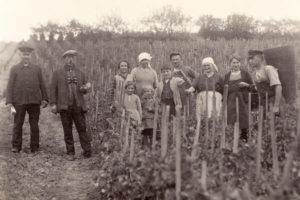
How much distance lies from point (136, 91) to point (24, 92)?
5.53 feet

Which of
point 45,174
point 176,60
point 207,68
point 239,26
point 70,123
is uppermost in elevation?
point 239,26

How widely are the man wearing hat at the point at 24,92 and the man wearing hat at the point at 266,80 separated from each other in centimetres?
325

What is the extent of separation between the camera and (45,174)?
5801 millimetres

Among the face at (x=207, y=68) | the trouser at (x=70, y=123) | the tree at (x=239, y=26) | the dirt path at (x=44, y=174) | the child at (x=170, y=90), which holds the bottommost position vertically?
the dirt path at (x=44, y=174)

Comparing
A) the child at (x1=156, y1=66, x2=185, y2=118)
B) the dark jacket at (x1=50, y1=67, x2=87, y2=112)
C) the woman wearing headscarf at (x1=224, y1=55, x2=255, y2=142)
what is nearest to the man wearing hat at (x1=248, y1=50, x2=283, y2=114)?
the woman wearing headscarf at (x1=224, y1=55, x2=255, y2=142)

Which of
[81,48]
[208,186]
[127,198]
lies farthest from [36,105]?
[81,48]

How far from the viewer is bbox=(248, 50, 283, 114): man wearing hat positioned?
5152 millimetres

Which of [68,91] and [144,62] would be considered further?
[68,91]

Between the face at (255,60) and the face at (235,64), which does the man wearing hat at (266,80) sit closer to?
the face at (255,60)

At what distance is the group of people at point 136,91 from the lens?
18.1 ft

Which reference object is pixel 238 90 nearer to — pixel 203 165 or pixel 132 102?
pixel 132 102

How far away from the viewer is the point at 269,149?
4750 mm

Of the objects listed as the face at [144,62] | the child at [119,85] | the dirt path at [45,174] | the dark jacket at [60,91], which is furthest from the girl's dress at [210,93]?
the dark jacket at [60,91]

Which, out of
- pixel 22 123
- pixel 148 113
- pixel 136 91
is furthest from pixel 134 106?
pixel 22 123
